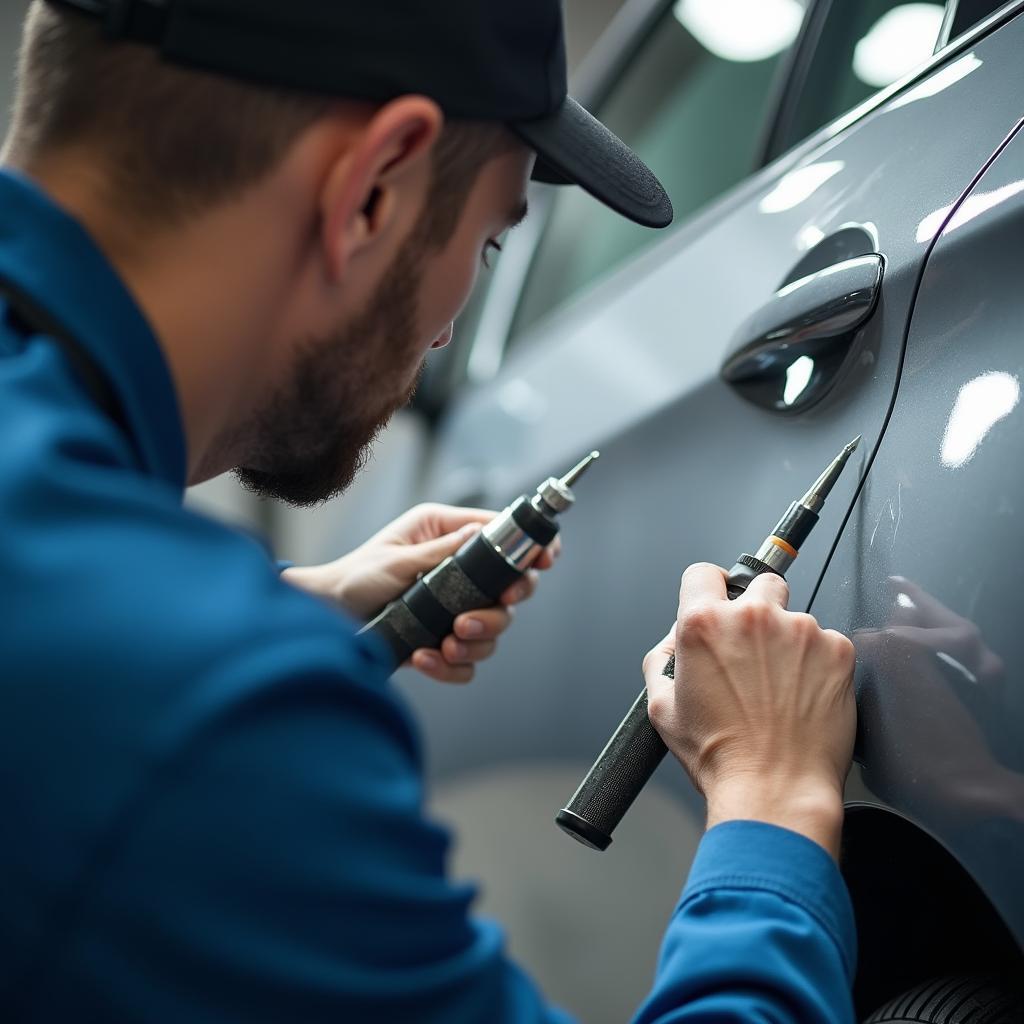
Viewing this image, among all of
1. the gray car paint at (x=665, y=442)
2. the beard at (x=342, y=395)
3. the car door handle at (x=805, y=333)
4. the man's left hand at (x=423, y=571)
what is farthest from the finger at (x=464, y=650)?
the car door handle at (x=805, y=333)

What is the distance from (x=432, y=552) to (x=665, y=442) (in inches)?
9.9

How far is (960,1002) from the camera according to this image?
78cm

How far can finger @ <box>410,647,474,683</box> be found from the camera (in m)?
1.16

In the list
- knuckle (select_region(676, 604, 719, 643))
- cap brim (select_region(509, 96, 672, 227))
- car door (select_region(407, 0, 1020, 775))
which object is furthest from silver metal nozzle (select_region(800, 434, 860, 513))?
cap brim (select_region(509, 96, 672, 227))

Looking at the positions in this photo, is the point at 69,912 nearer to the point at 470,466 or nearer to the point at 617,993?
the point at 617,993

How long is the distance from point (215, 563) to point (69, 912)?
17 centimetres

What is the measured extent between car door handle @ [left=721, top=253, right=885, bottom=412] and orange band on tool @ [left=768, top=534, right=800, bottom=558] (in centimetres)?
12

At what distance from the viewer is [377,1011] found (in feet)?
1.83

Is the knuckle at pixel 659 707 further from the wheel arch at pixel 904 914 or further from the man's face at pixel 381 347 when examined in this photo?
the man's face at pixel 381 347

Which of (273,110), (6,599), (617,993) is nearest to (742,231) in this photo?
(273,110)

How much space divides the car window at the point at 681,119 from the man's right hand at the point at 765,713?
2.58 ft

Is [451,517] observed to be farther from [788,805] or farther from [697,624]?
[788,805]

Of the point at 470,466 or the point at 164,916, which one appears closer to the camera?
the point at 164,916

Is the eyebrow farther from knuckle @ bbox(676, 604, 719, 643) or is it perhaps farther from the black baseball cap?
knuckle @ bbox(676, 604, 719, 643)
